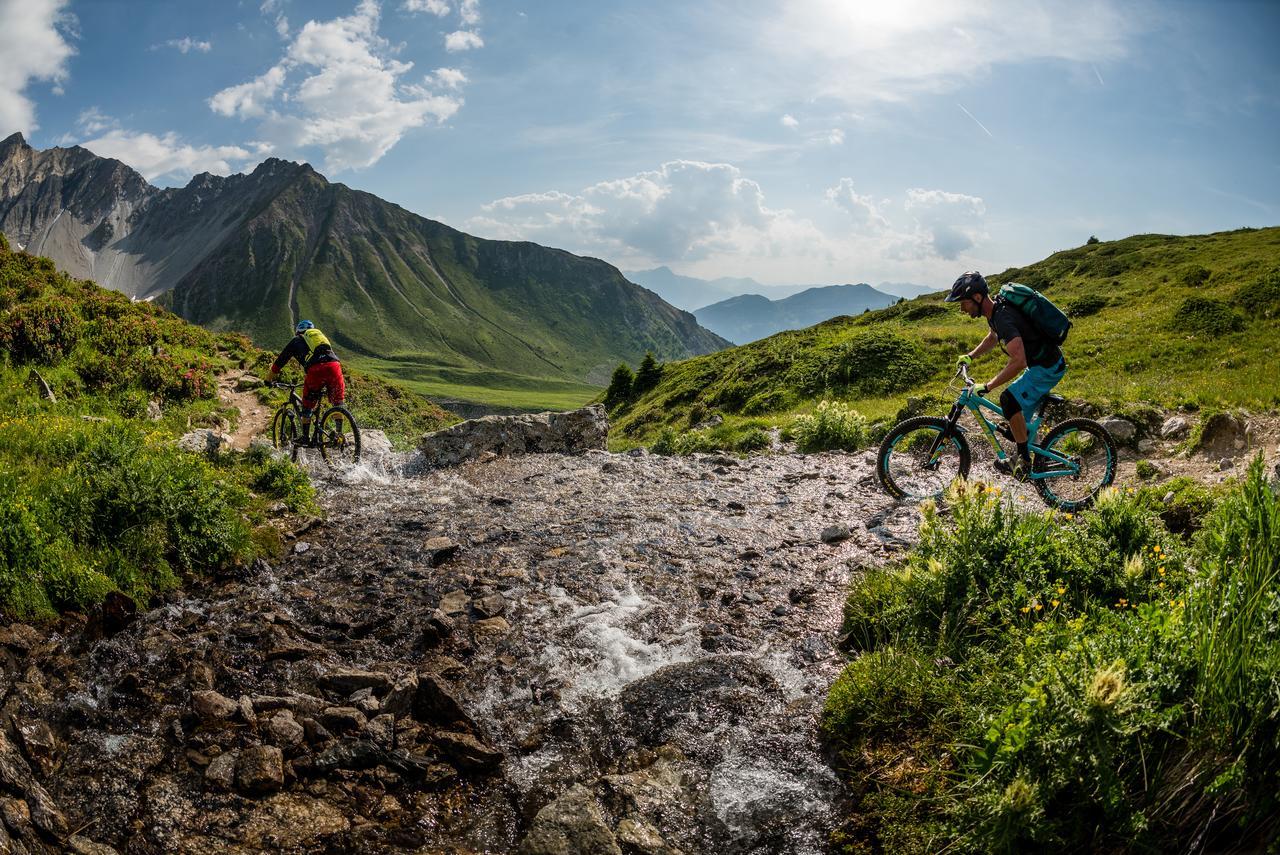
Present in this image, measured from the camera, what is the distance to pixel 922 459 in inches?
494

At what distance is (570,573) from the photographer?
31.8ft

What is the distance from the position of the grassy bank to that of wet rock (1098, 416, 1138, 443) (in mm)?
8533

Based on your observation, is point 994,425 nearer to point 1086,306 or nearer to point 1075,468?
point 1075,468

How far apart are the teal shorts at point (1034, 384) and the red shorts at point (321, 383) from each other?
49.6ft

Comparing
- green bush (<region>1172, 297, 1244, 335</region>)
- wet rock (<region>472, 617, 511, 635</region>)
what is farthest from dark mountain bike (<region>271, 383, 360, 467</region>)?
green bush (<region>1172, 297, 1244, 335</region>)

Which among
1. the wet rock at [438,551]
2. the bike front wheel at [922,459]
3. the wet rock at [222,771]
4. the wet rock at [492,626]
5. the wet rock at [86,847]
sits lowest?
the wet rock at [86,847]

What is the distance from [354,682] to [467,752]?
177 cm

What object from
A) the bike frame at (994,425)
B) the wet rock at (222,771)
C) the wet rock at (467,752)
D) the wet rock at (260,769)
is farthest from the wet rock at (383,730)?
the bike frame at (994,425)

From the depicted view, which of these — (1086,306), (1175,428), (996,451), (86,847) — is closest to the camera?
(86,847)

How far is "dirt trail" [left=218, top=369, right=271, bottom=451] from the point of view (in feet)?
64.1

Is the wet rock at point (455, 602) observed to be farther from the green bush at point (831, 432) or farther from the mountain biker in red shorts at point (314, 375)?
the green bush at point (831, 432)

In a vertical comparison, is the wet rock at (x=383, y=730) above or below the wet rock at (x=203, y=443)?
below

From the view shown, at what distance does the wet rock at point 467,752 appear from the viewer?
573 centimetres

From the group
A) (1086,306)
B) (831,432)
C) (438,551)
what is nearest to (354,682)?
(438,551)
